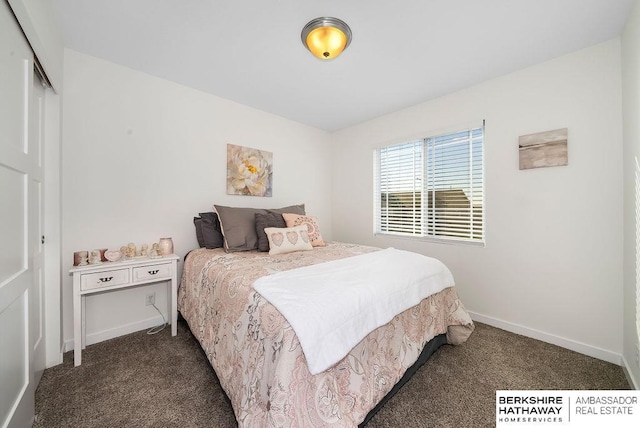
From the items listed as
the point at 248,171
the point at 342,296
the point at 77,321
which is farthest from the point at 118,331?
the point at 342,296

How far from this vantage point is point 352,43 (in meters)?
1.93

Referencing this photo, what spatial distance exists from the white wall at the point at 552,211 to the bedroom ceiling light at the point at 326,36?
163cm

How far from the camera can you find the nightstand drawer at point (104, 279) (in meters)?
1.81

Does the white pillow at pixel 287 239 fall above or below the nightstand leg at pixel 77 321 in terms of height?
above

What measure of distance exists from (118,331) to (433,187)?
355cm

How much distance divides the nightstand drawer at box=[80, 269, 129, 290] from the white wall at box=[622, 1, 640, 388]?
140 inches

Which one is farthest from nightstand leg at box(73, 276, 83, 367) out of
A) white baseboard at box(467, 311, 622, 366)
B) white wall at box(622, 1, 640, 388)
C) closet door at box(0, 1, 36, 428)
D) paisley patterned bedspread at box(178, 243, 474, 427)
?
white wall at box(622, 1, 640, 388)

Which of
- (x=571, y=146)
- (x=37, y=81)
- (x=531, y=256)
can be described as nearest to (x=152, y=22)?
(x=37, y=81)

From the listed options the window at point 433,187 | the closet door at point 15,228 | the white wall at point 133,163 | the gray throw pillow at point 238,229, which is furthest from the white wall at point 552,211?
the closet door at point 15,228

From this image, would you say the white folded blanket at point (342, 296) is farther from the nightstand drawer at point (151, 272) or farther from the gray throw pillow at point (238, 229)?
the nightstand drawer at point (151, 272)

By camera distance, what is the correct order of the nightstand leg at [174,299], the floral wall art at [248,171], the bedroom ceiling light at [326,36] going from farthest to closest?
1. the floral wall art at [248,171]
2. the nightstand leg at [174,299]
3. the bedroom ceiling light at [326,36]

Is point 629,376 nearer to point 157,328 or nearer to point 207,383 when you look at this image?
point 207,383

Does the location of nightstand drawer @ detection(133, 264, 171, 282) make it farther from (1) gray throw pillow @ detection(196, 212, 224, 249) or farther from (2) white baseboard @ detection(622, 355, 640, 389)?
(2) white baseboard @ detection(622, 355, 640, 389)

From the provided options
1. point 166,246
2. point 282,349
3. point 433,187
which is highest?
point 433,187
